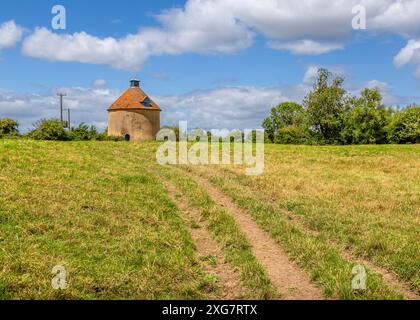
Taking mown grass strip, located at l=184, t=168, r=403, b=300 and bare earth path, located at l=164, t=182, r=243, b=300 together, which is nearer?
mown grass strip, located at l=184, t=168, r=403, b=300

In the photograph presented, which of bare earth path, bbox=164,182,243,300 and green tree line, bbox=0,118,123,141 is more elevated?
green tree line, bbox=0,118,123,141

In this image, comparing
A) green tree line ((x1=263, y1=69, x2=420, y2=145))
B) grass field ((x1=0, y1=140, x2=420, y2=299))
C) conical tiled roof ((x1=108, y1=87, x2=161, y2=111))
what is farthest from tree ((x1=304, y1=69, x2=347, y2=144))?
grass field ((x1=0, y1=140, x2=420, y2=299))

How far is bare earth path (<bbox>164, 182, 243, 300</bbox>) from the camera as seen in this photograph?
29.6ft

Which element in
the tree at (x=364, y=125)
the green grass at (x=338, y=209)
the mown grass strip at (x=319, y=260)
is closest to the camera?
the mown grass strip at (x=319, y=260)

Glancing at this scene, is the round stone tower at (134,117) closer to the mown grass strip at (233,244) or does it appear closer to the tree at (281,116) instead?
the tree at (281,116)

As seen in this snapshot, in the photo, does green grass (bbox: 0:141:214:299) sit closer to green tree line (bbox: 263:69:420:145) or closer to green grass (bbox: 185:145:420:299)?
green grass (bbox: 185:145:420:299)

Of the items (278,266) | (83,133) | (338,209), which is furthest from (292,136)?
(278,266)

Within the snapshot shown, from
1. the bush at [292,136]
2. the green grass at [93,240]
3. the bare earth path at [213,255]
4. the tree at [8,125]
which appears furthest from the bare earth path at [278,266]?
the bush at [292,136]

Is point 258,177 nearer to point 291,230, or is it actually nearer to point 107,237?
point 291,230

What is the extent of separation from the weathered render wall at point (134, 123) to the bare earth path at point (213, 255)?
58.7m

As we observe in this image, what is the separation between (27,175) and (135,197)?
5.66 meters

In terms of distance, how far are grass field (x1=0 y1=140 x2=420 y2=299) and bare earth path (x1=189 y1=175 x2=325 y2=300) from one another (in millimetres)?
Answer: 159

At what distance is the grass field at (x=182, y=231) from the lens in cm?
896
